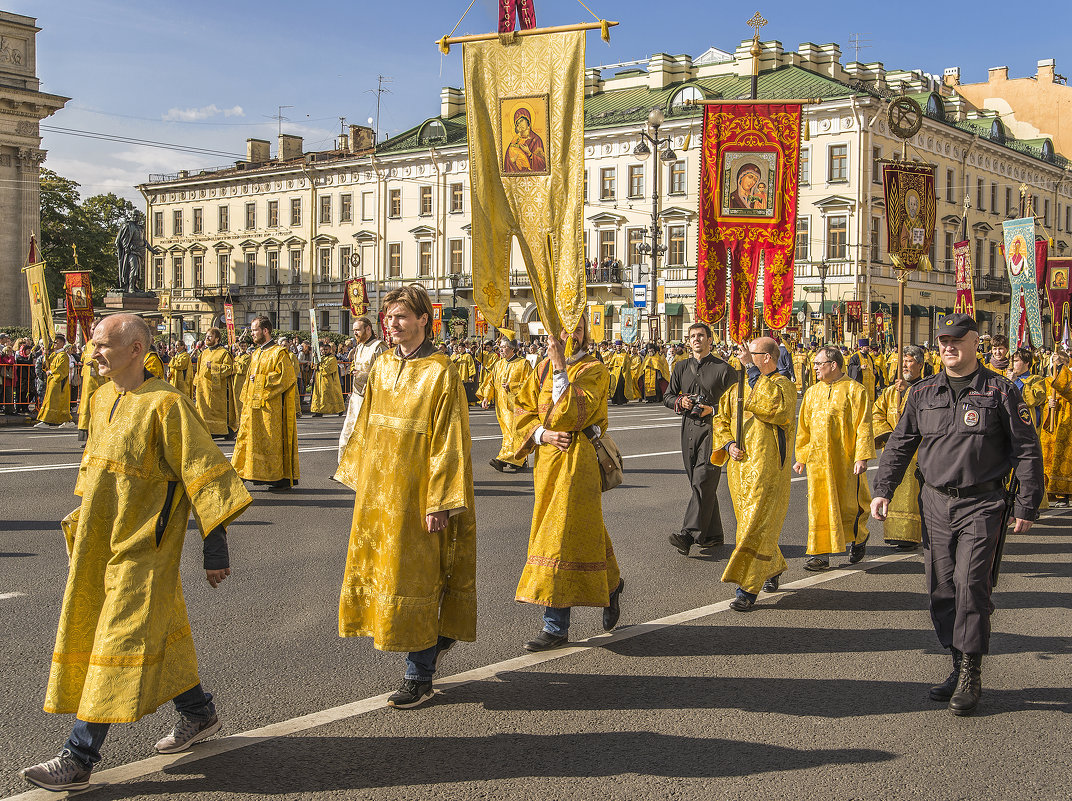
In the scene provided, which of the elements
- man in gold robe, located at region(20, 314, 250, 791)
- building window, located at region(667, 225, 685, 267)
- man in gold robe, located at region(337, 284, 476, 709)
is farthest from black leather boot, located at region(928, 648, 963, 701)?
building window, located at region(667, 225, 685, 267)

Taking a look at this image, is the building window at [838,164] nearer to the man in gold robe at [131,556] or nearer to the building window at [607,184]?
the building window at [607,184]

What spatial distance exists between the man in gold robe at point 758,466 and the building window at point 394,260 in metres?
57.3

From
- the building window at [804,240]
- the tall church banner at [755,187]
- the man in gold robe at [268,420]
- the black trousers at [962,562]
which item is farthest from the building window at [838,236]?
the black trousers at [962,562]

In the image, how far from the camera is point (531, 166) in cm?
585

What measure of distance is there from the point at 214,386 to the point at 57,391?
462 centimetres

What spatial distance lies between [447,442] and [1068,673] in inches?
131

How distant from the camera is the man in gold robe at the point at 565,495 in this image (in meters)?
5.49

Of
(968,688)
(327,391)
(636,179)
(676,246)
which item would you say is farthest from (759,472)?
(636,179)

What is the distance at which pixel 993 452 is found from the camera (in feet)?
16.2

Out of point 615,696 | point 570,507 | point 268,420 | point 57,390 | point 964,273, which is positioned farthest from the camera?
point 57,390

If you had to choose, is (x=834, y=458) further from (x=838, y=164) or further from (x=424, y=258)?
(x=424, y=258)

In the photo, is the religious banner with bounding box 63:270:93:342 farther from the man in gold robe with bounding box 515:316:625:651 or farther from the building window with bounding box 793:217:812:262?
the building window with bounding box 793:217:812:262

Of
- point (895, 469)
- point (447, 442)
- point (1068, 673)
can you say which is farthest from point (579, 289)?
point (1068, 673)

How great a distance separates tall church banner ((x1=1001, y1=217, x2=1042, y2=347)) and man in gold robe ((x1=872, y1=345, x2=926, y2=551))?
6.40m
